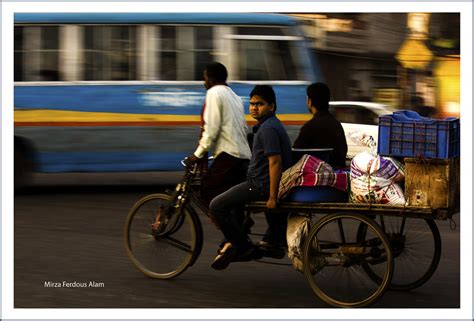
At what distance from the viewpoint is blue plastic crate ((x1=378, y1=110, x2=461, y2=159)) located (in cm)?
629

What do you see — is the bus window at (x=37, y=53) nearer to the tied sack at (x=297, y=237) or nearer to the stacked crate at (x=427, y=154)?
the tied sack at (x=297, y=237)

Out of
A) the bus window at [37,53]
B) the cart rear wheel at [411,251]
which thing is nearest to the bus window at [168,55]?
the bus window at [37,53]

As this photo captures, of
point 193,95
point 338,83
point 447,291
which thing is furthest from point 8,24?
point 338,83

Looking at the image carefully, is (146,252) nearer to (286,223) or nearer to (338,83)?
(286,223)

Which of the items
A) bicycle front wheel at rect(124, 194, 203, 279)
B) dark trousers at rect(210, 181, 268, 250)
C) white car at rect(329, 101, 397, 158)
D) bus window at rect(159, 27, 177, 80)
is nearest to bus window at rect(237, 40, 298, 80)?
bus window at rect(159, 27, 177, 80)

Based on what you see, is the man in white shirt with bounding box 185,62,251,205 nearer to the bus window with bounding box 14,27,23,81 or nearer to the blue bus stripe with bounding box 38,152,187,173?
the blue bus stripe with bounding box 38,152,187,173

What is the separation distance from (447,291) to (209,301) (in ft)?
5.81

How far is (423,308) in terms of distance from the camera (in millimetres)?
6480

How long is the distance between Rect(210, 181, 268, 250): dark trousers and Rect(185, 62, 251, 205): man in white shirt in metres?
0.28

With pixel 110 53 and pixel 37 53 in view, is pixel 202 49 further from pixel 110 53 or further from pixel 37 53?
pixel 37 53

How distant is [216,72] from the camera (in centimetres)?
717

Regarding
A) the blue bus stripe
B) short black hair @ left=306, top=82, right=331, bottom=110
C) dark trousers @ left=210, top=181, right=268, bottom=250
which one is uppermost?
short black hair @ left=306, top=82, right=331, bottom=110

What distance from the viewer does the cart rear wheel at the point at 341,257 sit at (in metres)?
6.45

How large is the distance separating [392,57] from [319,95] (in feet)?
64.8
